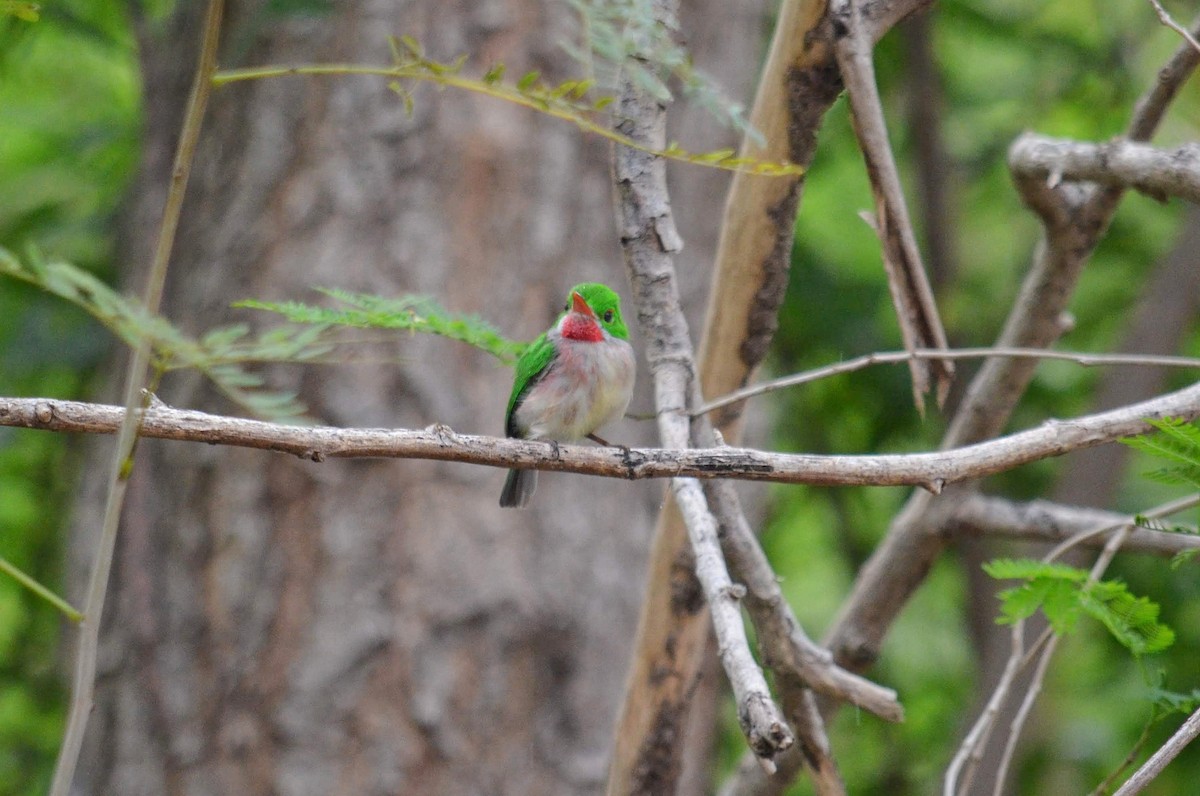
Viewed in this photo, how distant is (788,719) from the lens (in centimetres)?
298

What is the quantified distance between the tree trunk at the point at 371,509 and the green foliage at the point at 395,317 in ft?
5.82

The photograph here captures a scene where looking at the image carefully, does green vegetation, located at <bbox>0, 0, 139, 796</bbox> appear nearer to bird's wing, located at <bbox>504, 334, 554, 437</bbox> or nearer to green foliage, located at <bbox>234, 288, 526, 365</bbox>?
bird's wing, located at <bbox>504, 334, 554, 437</bbox>

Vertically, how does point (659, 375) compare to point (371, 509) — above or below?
below

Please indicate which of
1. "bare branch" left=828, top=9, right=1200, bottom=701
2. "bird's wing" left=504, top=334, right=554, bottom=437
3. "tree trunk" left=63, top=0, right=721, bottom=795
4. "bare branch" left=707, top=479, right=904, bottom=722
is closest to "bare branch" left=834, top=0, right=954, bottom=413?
"bare branch" left=707, top=479, right=904, bottom=722

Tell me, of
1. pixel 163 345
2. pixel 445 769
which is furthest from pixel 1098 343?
pixel 163 345

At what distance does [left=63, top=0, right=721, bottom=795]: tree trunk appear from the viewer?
4637 millimetres

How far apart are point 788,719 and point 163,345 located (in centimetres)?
207

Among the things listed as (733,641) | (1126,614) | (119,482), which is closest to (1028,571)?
(1126,614)

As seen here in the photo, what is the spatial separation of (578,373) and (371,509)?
4.91ft

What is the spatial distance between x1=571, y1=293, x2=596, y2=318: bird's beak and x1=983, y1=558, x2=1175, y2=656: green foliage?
161cm

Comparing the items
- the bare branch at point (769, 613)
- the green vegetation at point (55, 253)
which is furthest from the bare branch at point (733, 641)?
the green vegetation at point (55, 253)

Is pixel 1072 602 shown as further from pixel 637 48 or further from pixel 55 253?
pixel 55 253

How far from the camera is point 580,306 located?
370 cm

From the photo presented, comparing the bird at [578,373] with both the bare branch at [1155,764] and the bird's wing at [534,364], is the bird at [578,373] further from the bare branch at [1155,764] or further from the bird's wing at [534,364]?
the bare branch at [1155,764]
